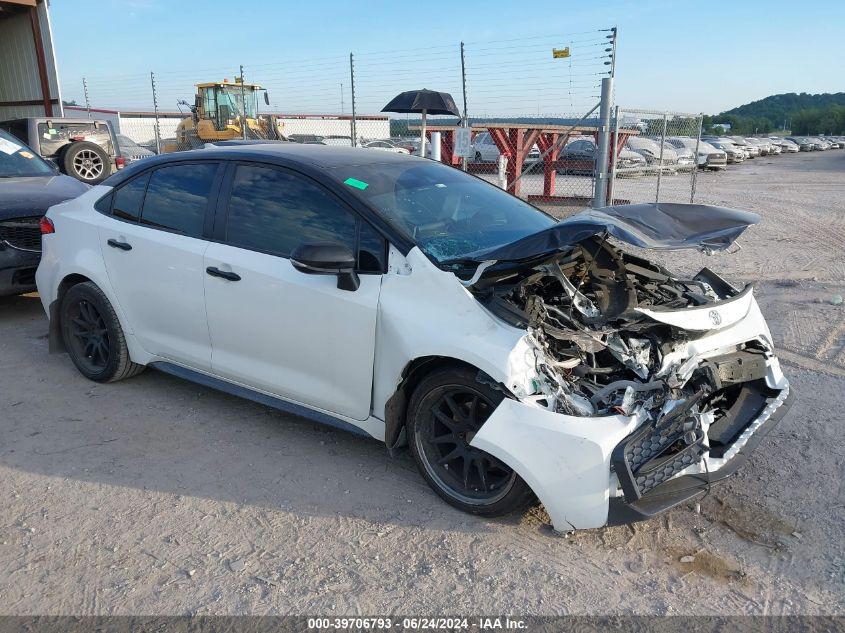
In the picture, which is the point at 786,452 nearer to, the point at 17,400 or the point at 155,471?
the point at 155,471

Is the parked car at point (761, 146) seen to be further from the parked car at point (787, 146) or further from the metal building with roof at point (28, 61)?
the metal building with roof at point (28, 61)

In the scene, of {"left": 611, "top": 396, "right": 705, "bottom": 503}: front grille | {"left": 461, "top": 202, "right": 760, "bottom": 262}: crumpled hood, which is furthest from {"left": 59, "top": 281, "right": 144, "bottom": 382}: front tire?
{"left": 611, "top": 396, "right": 705, "bottom": 503}: front grille

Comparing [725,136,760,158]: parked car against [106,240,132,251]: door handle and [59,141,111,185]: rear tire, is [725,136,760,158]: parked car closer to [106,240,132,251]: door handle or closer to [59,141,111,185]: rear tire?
[59,141,111,185]: rear tire

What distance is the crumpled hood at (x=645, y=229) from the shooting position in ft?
10.2

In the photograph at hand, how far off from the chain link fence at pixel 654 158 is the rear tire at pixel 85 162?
8115 mm

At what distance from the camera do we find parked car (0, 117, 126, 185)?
11.1 metres

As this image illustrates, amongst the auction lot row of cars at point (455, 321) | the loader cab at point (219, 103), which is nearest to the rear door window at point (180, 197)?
the auction lot row of cars at point (455, 321)

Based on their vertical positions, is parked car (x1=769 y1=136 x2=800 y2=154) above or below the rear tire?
below

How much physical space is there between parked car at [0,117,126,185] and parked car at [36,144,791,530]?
7.62 m

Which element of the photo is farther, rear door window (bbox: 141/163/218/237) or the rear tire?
the rear tire

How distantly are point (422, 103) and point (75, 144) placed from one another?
557 centimetres

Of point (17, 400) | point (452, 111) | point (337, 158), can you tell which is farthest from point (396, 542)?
point (452, 111)

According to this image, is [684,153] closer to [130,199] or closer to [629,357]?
[130,199]

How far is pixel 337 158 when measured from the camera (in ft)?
13.7
